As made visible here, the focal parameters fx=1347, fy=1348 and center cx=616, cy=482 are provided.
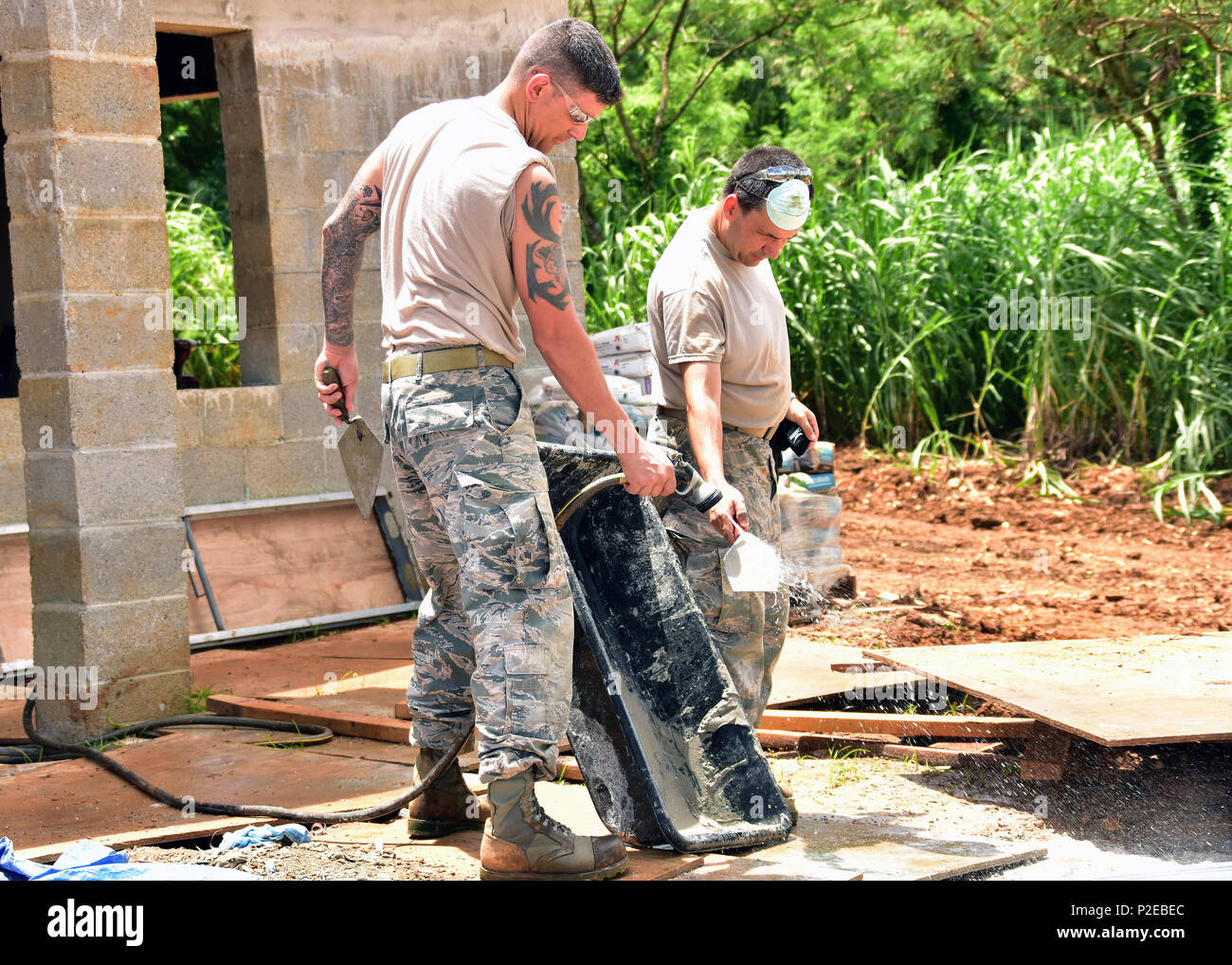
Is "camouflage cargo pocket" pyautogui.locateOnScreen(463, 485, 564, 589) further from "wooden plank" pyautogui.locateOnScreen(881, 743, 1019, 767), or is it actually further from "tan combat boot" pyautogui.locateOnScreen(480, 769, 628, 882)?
"wooden plank" pyautogui.locateOnScreen(881, 743, 1019, 767)

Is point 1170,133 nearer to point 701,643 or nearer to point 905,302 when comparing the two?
point 905,302

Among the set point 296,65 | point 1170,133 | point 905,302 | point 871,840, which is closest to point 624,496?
point 871,840

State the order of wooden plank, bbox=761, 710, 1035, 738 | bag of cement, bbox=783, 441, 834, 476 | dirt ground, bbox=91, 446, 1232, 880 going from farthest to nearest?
1. bag of cement, bbox=783, 441, 834, 476
2. wooden plank, bbox=761, 710, 1035, 738
3. dirt ground, bbox=91, 446, 1232, 880

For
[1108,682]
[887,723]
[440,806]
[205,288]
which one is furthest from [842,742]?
[205,288]

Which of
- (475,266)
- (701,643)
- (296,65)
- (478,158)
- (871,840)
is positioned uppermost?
(296,65)

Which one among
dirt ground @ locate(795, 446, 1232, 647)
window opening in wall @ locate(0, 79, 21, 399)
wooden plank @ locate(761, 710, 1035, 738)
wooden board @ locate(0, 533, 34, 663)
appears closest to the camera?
wooden plank @ locate(761, 710, 1035, 738)

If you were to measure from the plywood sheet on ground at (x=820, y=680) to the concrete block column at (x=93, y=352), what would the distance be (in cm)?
240

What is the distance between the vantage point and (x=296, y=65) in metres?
6.80

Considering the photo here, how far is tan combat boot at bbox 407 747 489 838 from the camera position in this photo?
3.68 metres

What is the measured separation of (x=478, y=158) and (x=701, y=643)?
143 cm

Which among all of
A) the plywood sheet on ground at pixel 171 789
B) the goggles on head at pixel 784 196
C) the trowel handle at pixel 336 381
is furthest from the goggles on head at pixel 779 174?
the plywood sheet on ground at pixel 171 789

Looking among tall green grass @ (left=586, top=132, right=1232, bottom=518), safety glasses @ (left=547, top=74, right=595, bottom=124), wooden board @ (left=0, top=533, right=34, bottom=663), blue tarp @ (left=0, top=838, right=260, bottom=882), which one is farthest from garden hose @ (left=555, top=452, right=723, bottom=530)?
tall green grass @ (left=586, top=132, right=1232, bottom=518)

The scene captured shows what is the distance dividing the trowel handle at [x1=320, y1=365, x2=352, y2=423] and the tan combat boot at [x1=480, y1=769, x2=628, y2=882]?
3.95 feet
